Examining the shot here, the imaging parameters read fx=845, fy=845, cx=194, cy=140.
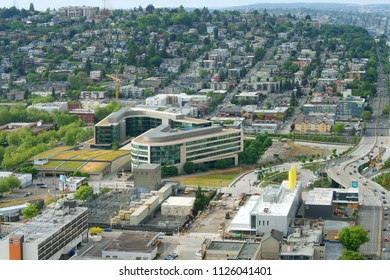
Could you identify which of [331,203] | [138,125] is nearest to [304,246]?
[331,203]

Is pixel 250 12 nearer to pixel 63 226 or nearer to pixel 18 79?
pixel 18 79

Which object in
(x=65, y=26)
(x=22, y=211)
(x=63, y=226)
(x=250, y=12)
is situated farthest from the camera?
(x=250, y=12)

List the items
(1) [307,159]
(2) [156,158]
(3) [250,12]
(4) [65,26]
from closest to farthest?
(2) [156,158]
(1) [307,159]
(4) [65,26]
(3) [250,12]

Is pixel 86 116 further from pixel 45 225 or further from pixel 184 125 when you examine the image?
pixel 45 225

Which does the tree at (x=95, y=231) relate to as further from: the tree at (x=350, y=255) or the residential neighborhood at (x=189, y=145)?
the tree at (x=350, y=255)

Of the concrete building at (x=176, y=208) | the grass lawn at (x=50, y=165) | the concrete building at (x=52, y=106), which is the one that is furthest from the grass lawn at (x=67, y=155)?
the concrete building at (x=52, y=106)

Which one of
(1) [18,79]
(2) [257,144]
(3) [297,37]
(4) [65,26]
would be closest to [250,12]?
(3) [297,37]

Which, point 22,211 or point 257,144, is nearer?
point 22,211

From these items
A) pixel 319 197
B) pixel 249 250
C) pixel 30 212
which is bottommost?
pixel 30 212
